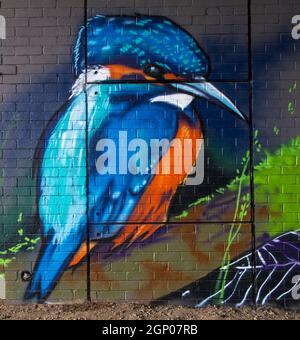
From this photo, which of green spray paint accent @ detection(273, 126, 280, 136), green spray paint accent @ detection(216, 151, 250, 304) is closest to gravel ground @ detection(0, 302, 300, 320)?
green spray paint accent @ detection(216, 151, 250, 304)

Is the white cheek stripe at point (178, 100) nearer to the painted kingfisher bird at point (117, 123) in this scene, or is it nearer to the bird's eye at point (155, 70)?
the painted kingfisher bird at point (117, 123)

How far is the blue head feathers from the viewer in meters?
5.98

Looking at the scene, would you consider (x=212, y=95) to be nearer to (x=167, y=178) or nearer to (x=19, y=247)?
(x=167, y=178)

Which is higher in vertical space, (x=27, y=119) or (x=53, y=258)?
(x=27, y=119)

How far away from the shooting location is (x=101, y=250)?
602cm

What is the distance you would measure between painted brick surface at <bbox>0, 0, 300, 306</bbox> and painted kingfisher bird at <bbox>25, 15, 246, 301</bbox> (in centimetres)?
1

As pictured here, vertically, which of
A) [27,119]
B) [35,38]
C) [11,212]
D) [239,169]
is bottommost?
[11,212]

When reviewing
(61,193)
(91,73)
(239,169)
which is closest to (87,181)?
(61,193)

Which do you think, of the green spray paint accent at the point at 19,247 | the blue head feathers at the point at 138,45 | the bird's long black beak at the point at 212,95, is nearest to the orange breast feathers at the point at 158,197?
the bird's long black beak at the point at 212,95

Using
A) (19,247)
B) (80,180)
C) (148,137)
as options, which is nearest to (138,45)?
(148,137)

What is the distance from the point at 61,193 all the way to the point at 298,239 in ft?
8.04

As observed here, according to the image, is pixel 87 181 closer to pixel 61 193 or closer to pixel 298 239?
pixel 61 193

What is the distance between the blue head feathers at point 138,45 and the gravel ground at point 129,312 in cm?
238

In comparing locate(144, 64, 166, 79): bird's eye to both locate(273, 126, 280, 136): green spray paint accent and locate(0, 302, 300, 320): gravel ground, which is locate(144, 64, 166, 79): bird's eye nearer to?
locate(273, 126, 280, 136): green spray paint accent
